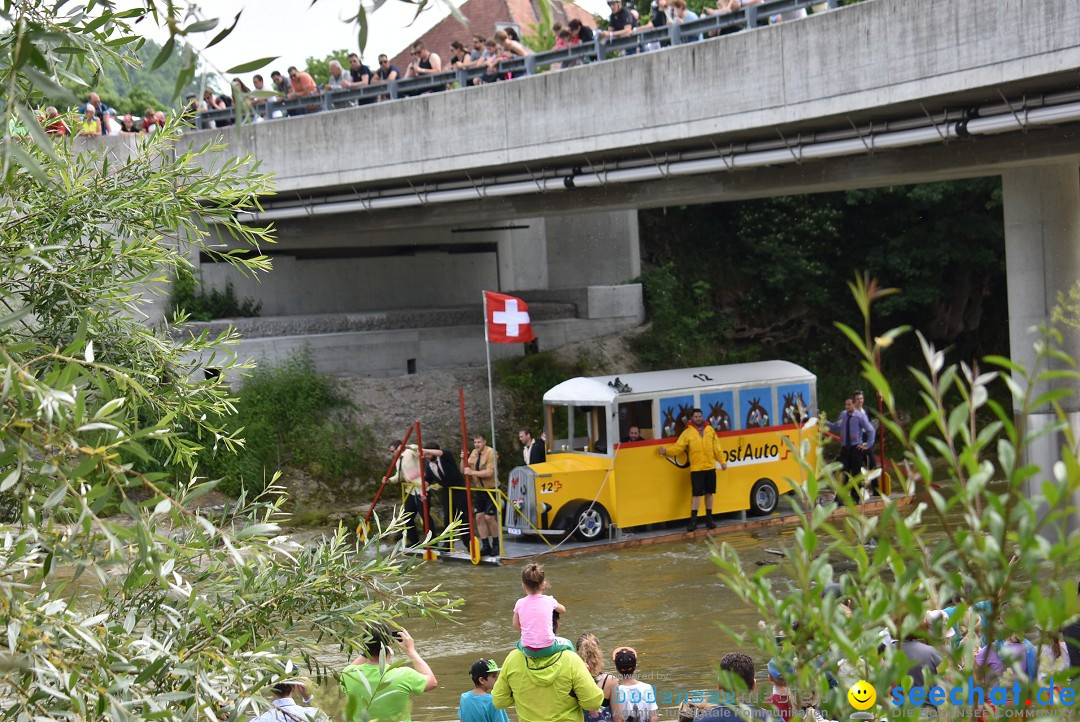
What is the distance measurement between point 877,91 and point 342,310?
15426 mm

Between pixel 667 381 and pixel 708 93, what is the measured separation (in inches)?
166

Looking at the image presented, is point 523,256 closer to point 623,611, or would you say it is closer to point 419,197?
point 419,197

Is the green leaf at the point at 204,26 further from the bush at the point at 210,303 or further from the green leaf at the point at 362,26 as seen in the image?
the bush at the point at 210,303

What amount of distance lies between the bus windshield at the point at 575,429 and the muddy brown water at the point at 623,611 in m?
1.59

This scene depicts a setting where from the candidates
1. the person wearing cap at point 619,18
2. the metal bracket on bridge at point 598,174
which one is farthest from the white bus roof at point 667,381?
the person wearing cap at point 619,18

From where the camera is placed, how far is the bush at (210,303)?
2414cm

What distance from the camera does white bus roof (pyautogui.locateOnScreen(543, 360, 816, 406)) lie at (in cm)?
1734

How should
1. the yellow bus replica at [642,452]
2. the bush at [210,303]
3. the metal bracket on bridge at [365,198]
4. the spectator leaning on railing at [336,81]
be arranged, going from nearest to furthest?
the yellow bus replica at [642,452] < the metal bracket on bridge at [365,198] < the spectator leaning on railing at [336,81] < the bush at [210,303]

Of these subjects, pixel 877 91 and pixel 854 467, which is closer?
pixel 877 91

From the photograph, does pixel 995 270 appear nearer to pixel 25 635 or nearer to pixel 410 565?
pixel 410 565

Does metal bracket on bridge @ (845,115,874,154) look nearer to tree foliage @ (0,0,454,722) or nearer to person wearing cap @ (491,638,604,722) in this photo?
person wearing cap @ (491,638,604,722)

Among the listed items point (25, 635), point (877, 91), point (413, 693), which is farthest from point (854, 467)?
point (25, 635)

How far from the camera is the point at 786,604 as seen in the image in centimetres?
278

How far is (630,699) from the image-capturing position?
7.30 m
